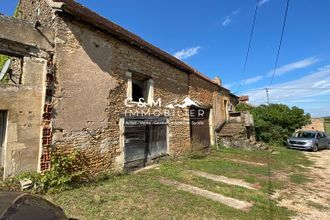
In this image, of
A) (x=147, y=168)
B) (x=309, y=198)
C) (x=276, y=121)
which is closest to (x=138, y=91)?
(x=147, y=168)

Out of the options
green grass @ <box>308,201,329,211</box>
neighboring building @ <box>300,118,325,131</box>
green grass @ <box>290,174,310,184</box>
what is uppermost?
neighboring building @ <box>300,118,325,131</box>

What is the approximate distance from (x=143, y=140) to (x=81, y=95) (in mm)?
3391

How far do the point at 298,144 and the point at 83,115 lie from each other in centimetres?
1614

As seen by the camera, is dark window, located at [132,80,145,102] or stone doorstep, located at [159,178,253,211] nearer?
stone doorstep, located at [159,178,253,211]

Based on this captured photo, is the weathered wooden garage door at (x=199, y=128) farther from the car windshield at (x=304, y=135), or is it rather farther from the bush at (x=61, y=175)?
the car windshield at (x=304, y=135)

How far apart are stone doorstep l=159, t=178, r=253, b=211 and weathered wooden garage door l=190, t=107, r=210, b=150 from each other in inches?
210

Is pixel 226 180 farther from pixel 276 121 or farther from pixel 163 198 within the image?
pixel 276 121

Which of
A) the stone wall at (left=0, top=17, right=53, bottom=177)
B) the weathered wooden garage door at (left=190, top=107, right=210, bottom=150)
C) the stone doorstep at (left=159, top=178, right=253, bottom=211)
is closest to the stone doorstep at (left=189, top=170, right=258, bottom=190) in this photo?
the stone doorstep at (left=159, top=178, right=253, bottom=211)

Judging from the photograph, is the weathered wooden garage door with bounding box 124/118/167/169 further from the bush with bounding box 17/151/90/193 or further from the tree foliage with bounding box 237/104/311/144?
the tree foliage with bounding box 237/104/311/144

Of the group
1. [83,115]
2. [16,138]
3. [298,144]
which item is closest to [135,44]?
[83,115]

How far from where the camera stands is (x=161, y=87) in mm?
10141

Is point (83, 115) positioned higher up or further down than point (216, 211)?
higher up

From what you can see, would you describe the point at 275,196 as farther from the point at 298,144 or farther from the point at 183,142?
the point at 298,144

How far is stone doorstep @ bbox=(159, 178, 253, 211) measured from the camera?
18.0ft
